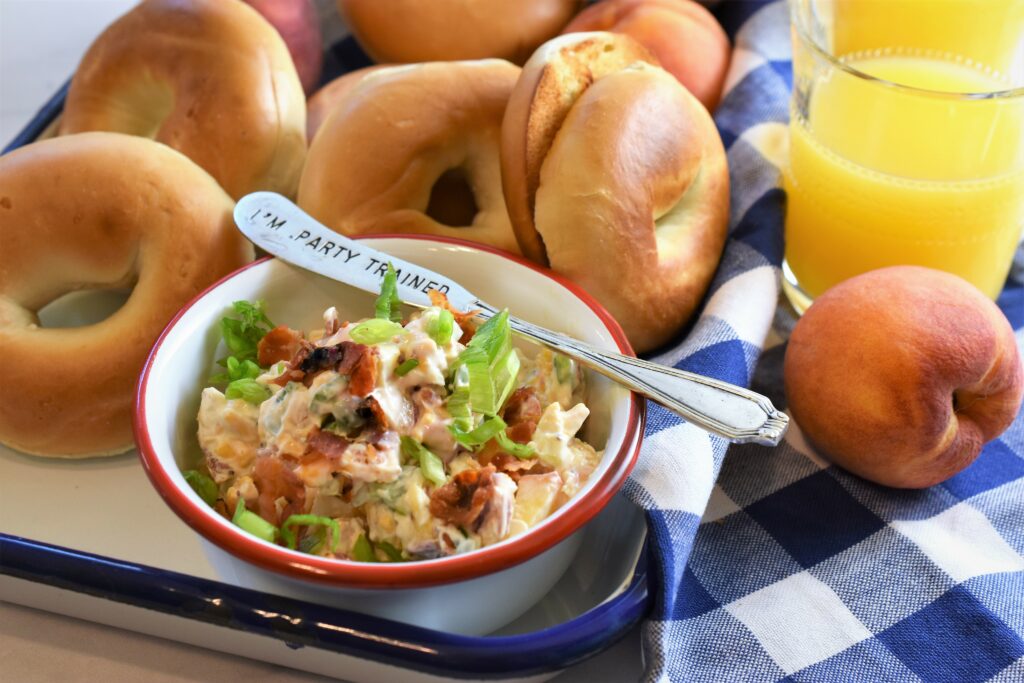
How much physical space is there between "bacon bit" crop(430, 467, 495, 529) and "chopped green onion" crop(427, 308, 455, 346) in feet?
0.50

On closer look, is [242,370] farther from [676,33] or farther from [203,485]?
[676,33]

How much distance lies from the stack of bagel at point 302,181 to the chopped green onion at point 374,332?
30 centimetres

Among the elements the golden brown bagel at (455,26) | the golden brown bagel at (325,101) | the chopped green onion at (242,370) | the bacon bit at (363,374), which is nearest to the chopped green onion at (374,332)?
the bacon bit at (363,374)

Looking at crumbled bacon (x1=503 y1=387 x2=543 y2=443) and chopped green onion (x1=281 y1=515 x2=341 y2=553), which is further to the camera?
crumbled bacon (x1=503 y1=387 x2=543 y2=443)

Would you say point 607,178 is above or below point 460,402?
above

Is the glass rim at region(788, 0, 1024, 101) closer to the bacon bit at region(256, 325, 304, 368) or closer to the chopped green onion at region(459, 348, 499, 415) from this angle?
the chopped green onion at region(459, 348, 499, 415)

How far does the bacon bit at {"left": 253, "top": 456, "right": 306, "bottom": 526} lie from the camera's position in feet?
3.23

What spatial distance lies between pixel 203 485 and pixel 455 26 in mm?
1012

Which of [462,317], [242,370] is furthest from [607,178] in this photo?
[242,370]

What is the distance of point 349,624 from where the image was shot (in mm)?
932

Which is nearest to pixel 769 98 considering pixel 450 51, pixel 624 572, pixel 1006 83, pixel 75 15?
pixel 1006 83

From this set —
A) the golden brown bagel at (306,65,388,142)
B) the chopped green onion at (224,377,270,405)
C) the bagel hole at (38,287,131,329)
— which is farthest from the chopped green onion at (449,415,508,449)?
the golden brown bagel at (306,65,388,142)

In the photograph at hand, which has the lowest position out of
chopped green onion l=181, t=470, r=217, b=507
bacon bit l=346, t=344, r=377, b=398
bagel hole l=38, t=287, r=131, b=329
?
bagel hole l=38, t=287, r=131, b=329

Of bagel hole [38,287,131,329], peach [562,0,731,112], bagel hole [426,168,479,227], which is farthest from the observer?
peach [562,0,731,112]
